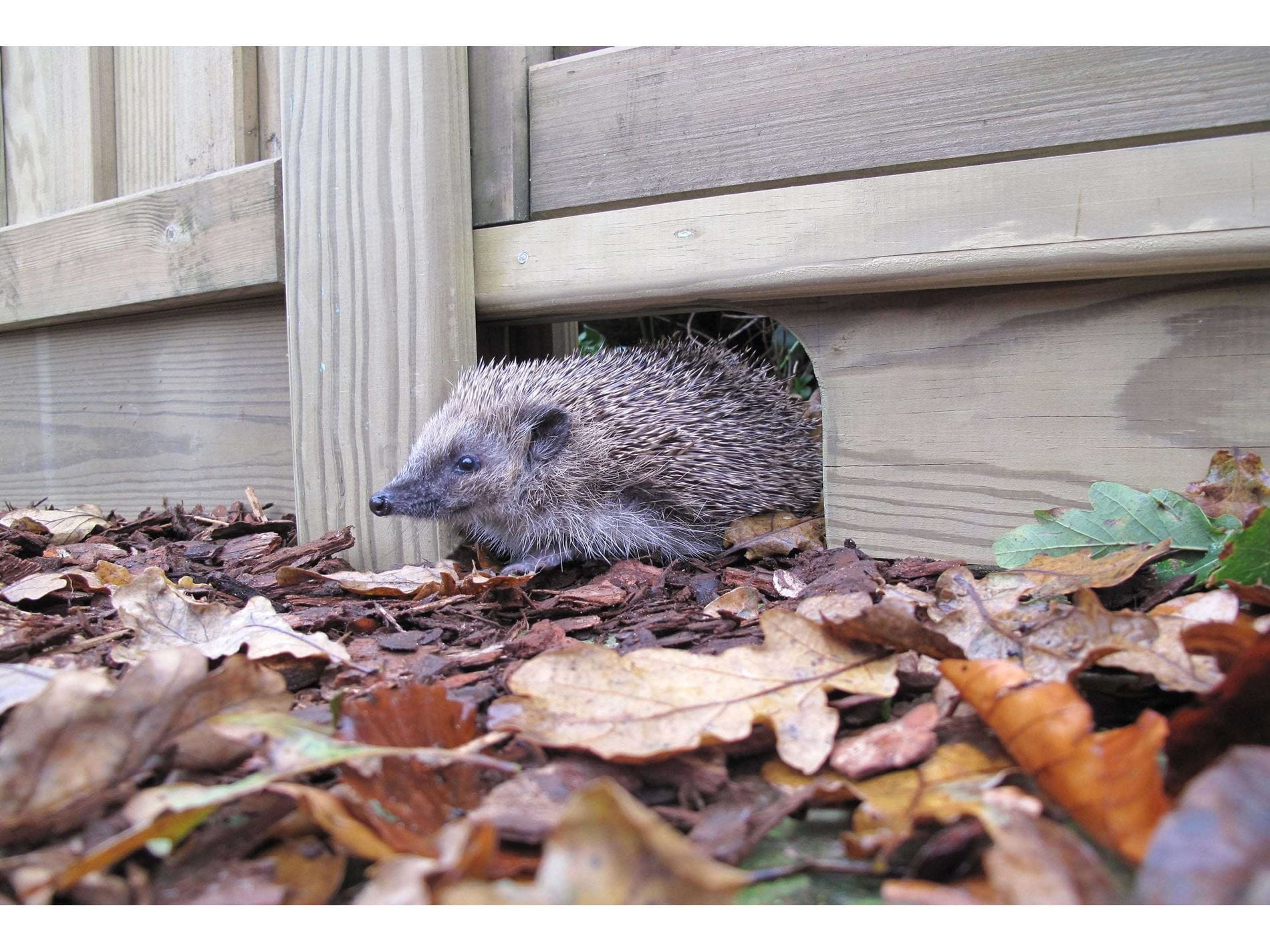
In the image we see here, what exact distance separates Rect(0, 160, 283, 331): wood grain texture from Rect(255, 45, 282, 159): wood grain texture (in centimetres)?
36

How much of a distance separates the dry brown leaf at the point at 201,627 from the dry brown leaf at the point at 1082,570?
174 centimetres

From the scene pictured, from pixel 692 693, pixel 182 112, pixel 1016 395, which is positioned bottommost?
pixel 692 693

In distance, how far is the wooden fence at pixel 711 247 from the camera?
2.71 meters

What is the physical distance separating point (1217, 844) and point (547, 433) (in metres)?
3.14

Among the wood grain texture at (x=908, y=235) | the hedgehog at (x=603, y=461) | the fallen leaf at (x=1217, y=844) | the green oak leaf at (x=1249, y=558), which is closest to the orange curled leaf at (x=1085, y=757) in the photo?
the fallen leaf at (x=1217, y=844)

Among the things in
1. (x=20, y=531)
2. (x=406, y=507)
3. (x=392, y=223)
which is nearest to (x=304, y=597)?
(x=406, y=507)

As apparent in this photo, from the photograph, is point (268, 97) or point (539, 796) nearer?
point (539, 796)

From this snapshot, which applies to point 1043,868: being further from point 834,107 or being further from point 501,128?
point 501,128

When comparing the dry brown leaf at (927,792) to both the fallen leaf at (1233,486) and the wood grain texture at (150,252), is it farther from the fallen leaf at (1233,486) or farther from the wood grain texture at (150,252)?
the wood grain texture at (150,252)

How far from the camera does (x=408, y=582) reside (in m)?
3.18

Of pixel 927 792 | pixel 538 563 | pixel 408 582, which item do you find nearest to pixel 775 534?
pixel 538 563

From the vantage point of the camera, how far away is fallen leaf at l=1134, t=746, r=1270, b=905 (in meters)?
0.96

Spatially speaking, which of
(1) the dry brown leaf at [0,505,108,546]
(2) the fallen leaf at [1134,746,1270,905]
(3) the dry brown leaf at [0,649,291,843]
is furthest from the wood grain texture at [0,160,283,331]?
(2) the fallen leaf at [1134,746,1270,905]

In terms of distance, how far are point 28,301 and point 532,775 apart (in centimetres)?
494
